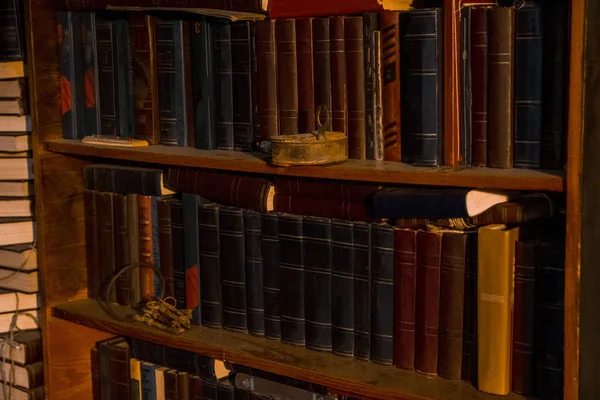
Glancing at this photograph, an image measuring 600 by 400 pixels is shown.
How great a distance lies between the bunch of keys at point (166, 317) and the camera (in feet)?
6.60

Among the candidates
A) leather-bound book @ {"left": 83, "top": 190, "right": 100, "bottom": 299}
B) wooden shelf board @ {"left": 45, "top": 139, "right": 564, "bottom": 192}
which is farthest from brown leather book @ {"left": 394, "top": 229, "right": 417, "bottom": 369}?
leather-bound book @ {"left": 83, "top": 190, "right": 100, "bottom": 299}

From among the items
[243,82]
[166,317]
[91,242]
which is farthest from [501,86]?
[91,242]

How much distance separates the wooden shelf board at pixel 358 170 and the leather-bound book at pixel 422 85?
0.13 feet

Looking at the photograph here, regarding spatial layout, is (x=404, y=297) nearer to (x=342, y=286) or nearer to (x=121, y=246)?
(x=342, y=286)

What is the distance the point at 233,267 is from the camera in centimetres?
195

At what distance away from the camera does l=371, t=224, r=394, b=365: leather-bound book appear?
1.72m

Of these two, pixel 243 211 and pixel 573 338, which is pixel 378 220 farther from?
pixel 573 338

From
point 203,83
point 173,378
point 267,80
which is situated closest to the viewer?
point 267,80

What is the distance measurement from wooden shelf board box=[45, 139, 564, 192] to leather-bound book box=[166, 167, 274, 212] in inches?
2.0

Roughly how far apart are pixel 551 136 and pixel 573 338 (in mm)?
321

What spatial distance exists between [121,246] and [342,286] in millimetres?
624

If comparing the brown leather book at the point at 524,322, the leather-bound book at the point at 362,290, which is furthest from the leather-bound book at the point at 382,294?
the brown leather book at the point at 524,322

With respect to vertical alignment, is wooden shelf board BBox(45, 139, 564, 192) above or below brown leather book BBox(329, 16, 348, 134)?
below

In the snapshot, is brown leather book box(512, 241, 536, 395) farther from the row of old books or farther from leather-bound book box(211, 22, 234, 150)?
leather-bound book box(211, 22, 234, 150)
